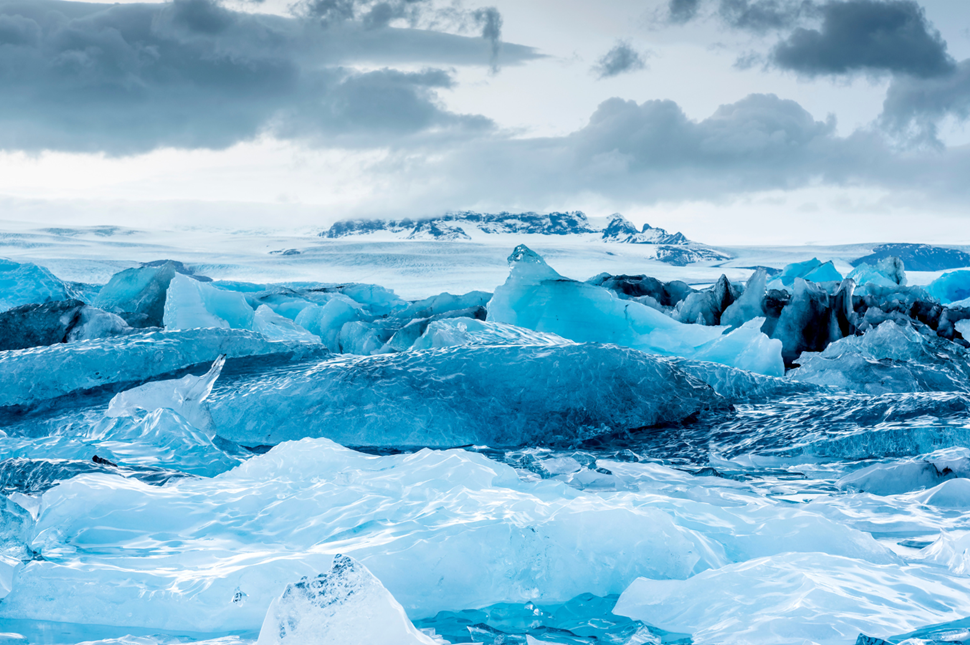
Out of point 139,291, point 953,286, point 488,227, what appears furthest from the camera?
point 488,227

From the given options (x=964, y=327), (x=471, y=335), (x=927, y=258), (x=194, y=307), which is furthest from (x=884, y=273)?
(x=927, y=258)

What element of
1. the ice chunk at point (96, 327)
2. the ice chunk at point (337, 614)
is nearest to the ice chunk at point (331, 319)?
the ice chunk at point (96, 327)

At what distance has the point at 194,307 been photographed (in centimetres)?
782

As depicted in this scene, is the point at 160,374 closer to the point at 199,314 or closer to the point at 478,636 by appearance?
the point at 199,314

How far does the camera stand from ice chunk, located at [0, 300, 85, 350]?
674 centimetres

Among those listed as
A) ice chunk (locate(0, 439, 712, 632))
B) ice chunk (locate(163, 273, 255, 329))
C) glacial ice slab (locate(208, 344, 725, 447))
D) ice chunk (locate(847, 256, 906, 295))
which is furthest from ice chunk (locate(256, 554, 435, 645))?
ice chunk (locate(847, 256, 906, 295))

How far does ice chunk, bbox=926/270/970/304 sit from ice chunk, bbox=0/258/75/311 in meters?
15.9

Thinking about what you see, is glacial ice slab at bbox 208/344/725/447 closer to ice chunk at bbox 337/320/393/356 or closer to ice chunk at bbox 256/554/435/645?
ice chunk at bbox 256/554/435/645

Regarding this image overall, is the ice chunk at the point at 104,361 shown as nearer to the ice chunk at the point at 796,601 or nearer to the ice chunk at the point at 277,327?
the ice chunk at the point at 277,327

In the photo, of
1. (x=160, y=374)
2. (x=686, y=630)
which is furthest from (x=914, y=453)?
(x=160, y=374)

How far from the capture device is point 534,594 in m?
2.03

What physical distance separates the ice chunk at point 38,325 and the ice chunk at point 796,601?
6.26 meters

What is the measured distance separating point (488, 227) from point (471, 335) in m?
95.6

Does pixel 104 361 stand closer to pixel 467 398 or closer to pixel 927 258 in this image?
pixel 467 398
